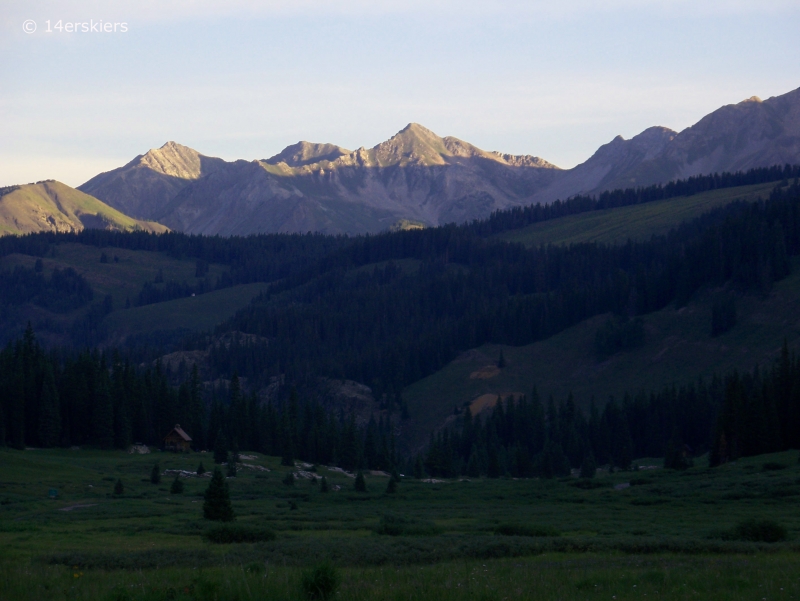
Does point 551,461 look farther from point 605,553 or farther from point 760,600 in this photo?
point 760,600

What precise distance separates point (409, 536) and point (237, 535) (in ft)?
30.5

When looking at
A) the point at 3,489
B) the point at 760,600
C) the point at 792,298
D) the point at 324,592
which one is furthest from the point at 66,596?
the point at 792,298

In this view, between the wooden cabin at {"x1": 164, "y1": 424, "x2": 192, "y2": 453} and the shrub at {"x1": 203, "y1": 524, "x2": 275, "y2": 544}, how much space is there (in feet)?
278

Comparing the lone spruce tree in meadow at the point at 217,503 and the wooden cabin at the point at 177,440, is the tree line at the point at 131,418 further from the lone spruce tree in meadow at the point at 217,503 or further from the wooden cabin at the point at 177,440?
the lone spruce tree in meadow at the point at 217,503

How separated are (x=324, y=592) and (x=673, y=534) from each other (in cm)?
3095

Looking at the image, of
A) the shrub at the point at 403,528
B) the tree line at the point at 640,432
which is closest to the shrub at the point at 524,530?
the shrub at the point at 403,528

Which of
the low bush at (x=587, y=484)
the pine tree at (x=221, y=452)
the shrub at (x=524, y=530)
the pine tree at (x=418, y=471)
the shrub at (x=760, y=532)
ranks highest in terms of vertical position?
the shrub at (x=760, y=532)

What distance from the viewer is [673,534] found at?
49000 mm

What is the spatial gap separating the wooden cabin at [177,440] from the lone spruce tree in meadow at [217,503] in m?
74.4

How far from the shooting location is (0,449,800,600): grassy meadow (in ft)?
83.4

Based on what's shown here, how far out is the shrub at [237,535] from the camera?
4559 cm

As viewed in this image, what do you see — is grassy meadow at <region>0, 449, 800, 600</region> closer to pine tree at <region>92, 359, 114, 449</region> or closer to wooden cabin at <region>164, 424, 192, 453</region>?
pine tree at <region>92, 359, 114, 449</region>

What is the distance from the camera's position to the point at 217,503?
55938mm

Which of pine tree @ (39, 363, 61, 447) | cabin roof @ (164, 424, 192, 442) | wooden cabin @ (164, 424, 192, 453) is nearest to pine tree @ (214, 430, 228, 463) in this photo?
cabin roof @ (164, 424, 192, 442)
